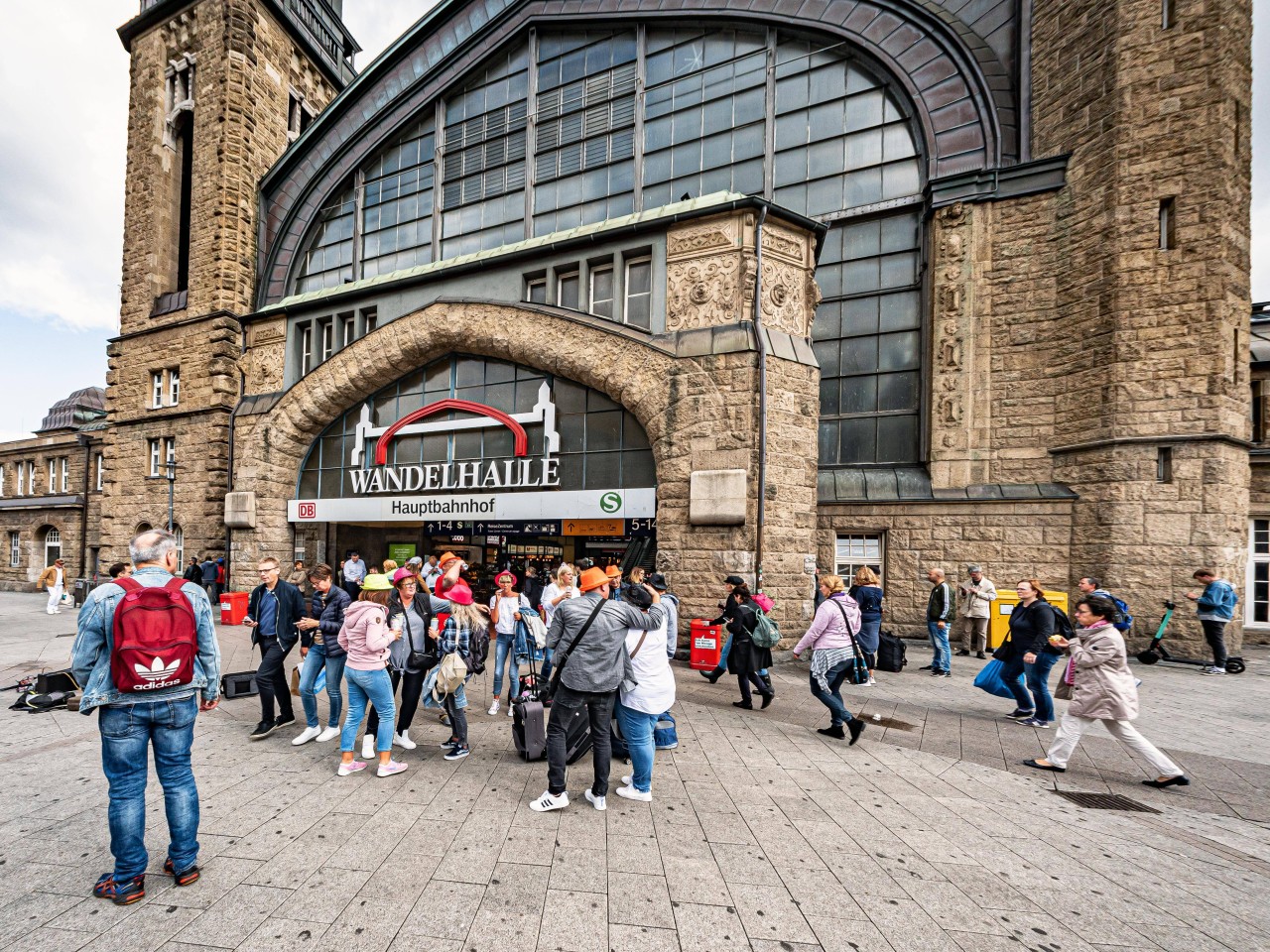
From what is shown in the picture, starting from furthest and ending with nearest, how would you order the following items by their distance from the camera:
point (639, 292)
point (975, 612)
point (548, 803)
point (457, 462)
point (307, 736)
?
point (457, 462), point (639, 292), point (975, 612), point (307, 736), point (548, 803)

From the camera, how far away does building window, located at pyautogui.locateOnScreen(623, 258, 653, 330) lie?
12102mm

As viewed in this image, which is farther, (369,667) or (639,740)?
(369,667)

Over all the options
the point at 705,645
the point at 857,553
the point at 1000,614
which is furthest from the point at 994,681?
the point at 857,553

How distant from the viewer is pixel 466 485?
547 inches

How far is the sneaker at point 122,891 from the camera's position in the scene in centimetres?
305

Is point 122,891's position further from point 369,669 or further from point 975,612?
point 975,612

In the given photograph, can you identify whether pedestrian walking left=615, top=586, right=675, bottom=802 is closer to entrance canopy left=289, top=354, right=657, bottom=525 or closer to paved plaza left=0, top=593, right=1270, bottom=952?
paved plaza left=0, top=593, right=1270, bottom=952

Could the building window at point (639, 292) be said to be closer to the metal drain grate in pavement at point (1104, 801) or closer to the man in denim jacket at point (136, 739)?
the metal drain grate in pavement at point (1104, 801)

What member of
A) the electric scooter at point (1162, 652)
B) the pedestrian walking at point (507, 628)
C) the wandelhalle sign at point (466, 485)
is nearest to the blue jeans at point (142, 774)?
the pedestrian walking at point (507, 628)

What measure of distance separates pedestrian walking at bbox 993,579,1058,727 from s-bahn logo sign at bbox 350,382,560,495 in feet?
29.1

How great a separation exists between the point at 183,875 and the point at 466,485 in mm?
10993

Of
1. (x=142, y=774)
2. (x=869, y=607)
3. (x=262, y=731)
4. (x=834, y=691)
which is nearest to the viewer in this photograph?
(x=142, y=774)

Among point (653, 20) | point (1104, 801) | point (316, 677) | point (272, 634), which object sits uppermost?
point (653, 20)

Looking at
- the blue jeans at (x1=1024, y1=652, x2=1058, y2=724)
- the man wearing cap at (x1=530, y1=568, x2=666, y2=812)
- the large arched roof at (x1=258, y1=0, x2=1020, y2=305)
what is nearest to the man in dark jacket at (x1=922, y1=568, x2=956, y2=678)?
the blue jeans at (x1=1024, y1=652, x2=1058, y2=724)
